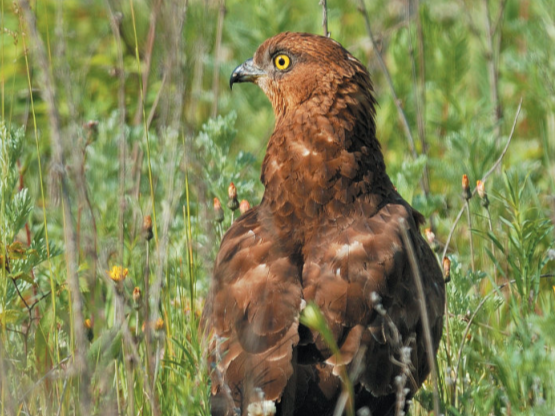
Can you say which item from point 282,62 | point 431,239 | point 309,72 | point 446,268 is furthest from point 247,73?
point 446,268

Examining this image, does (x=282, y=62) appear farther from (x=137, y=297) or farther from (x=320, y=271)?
(x=137, y=297)

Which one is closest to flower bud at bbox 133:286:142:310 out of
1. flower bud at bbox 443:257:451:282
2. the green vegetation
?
the green vegetation

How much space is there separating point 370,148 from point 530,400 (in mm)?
1206

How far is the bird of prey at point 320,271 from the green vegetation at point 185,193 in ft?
0.56

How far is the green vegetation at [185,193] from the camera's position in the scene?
278 centimetres

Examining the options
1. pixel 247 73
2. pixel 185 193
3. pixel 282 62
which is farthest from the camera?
pixel 185 193

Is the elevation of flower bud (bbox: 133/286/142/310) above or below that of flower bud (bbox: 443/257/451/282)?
above

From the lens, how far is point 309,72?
3896mm

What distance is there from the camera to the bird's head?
383 centimetres

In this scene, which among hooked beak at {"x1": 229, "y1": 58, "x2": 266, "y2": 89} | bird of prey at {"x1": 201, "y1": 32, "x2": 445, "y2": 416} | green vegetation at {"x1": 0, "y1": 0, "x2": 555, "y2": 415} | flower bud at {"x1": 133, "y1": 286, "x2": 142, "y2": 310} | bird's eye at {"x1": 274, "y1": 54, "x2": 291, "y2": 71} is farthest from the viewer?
hooked beak at {"x1": 229, "y1": 58, "x2": 266, "y2": 89}

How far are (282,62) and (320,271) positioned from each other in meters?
1.26

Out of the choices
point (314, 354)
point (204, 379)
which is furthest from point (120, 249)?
→ point (314, 354)

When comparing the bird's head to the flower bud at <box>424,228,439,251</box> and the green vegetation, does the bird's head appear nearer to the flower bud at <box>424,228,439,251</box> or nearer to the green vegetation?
the green vegetation

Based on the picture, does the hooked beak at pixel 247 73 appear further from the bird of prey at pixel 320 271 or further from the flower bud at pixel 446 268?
the flower bud at pixel 446 268
